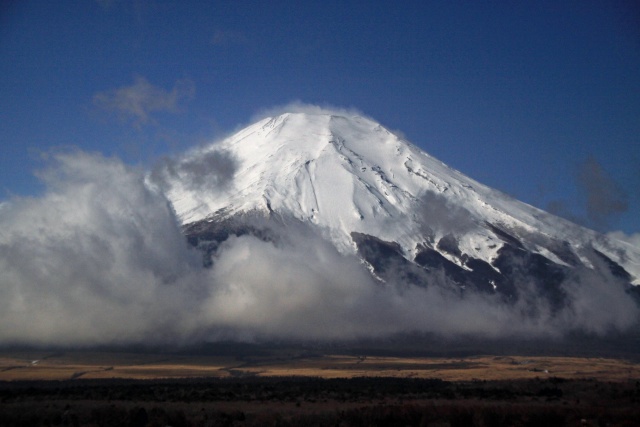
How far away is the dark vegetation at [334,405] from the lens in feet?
119

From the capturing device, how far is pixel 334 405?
150 feet

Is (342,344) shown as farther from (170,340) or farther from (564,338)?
(564,338)

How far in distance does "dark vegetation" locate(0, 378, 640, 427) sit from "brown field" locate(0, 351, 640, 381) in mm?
28371

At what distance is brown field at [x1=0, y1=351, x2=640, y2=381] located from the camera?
288ft

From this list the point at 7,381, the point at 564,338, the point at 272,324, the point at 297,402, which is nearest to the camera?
the point at 297,402

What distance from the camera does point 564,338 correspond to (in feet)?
641

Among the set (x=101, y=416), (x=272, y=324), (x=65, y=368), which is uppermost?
Answer: (x=272, y=324)

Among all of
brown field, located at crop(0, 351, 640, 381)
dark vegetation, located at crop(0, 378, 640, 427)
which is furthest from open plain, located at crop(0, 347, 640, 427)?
brown field, located at crop(0, 351, 640, 381)

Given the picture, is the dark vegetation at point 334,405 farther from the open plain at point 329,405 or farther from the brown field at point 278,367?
the brown field at point 278,367

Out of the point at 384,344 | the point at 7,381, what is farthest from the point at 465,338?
the point at 7,381

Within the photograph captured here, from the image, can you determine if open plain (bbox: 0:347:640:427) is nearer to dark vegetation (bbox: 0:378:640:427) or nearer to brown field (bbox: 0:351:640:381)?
dark vegetation (bbox: 0:378:640:427)

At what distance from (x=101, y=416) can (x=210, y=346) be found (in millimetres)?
117706

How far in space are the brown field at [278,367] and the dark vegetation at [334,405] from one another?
93.1ft

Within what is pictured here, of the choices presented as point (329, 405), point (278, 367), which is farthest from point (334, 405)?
point (278, 367)
